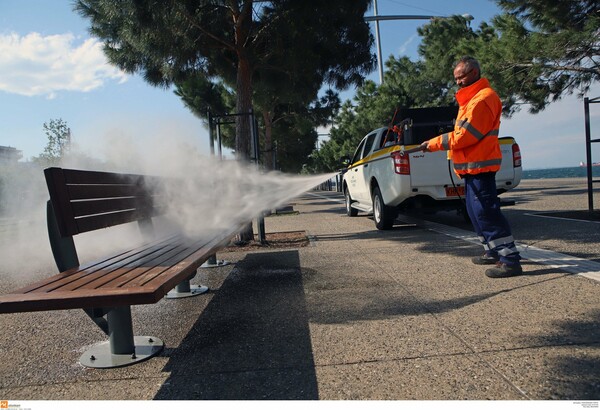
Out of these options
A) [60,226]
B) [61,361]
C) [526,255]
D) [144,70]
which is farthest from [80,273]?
[144,70]

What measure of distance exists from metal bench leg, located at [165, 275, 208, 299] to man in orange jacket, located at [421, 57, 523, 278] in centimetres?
280

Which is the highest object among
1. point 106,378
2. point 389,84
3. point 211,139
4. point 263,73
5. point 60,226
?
point 389,84

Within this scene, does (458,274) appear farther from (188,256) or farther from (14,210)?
(14,210)

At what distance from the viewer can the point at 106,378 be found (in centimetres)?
259

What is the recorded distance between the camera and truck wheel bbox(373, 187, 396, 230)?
26.8 feet

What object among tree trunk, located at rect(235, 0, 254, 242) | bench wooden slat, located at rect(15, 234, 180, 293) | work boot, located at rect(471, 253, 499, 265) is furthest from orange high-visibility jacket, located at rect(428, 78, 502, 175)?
tree trunk, located at rect(235, 0, 254, 242)

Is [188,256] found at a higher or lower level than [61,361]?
higher

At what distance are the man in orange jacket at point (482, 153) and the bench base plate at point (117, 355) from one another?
10.1 feet

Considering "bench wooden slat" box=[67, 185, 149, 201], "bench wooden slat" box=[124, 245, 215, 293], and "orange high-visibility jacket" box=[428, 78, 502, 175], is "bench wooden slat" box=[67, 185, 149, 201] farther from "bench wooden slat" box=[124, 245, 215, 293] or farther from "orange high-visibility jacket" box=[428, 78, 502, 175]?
"orange high-visibility jacket" box=[428, 78, 502, 175]

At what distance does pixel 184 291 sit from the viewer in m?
4.38

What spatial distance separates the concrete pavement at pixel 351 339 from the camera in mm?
2307

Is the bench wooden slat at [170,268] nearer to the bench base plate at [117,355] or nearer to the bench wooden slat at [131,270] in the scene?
the bench wooden slat at [131,270]

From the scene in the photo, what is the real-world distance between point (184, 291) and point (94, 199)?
1.27 m

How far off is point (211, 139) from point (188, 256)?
480 centimetres
